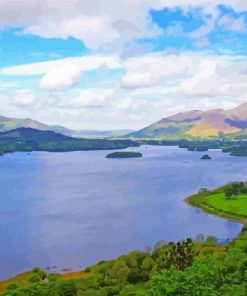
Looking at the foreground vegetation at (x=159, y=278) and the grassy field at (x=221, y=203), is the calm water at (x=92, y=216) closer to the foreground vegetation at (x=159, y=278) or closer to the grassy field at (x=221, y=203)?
the grassy field at (x=221, y=203)

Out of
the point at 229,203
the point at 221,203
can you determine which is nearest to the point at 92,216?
the point at 221,203

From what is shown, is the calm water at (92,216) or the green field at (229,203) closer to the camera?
the calm water at (92,216)

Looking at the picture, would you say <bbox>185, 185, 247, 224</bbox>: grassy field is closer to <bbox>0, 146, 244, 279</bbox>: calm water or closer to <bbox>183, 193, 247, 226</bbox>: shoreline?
<bbox>183, 193, 247, 226</bbox>: shoreline

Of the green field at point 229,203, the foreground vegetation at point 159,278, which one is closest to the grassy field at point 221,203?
the green field at point 229,203

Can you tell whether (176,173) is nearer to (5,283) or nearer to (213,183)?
(213,183)

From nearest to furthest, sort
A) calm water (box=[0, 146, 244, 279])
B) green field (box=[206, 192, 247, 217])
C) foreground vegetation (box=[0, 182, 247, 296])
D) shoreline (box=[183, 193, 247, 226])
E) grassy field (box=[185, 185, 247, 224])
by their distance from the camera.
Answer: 1. foreground vegetation (box=[0, 182, 247, 296])
2. calm water (box=[0, 146, 244, 279])
3. shoreline (box=[183, 193, 247, 226])
4. grassy field (box=[185, 185, 247, 224])
5. green field (box=[206, 192, 247, 217])

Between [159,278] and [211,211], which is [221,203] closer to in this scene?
[211,211]

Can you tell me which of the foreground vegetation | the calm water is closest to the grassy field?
the calm water

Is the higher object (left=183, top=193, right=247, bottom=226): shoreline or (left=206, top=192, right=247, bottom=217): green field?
(left=206, top=192, right=247, bottom=217): green field

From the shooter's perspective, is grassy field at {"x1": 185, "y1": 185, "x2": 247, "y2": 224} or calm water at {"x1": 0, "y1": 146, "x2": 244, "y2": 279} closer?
calm water at {"x1": 0, "y1": 146, "x2": 244, "y2": 279}

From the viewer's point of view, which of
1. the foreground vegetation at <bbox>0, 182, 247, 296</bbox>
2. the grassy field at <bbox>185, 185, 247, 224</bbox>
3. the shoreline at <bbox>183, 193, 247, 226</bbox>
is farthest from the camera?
→ the grassy field at <bbox>185, 185, 247, 224</bbox>
